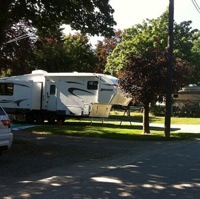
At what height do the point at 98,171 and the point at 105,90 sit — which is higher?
the point at 105,90

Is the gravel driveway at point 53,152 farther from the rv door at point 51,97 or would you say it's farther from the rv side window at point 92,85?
the rv door at point 51,97

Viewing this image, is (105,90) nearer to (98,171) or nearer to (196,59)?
(98,171)

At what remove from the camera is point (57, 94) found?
86.6 ft

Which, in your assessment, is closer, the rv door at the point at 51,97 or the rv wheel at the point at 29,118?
the rv door at the point at 51,97

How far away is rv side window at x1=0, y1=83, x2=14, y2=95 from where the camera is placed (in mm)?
26875

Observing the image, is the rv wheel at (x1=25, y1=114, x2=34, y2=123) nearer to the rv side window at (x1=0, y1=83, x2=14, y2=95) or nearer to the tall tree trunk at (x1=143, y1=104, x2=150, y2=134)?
the rv side window at (x1=0, y1=83, x2=14, y2=95)

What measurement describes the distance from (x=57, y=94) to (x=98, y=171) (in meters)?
16.8

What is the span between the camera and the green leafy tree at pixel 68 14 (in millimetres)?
15797

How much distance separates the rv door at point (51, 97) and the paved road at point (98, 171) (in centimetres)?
1063

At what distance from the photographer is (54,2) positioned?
15781 millimetres

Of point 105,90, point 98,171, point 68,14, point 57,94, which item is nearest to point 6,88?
point 57,94

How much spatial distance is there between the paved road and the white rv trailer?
9.99 meters

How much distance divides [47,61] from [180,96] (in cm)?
1361

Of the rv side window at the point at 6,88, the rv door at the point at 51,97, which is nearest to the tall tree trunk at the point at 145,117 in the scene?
the rv door at the point at 51,97
